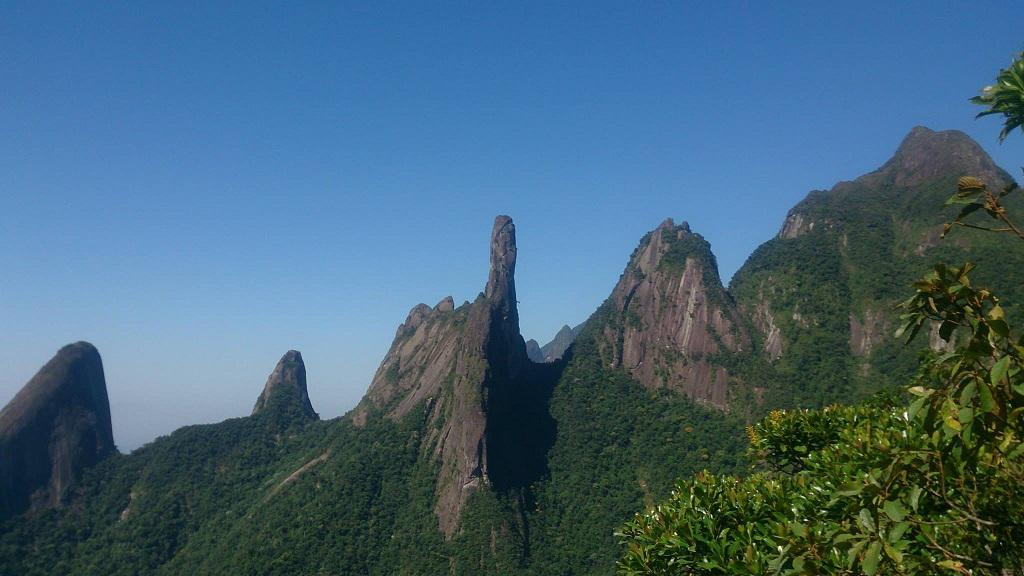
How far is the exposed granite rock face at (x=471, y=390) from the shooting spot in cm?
6250

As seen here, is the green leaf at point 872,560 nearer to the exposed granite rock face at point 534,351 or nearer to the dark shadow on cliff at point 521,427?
the dark shadow on cliff at point 521,427

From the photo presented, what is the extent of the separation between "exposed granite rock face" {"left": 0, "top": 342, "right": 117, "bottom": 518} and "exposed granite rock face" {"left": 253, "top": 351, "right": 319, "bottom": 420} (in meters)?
23.7

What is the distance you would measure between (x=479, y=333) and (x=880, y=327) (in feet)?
172

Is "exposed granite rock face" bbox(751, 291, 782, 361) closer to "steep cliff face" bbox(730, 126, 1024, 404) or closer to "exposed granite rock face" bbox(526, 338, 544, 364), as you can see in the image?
"steep cliff face" bbox(730, 126, 1024, 404)

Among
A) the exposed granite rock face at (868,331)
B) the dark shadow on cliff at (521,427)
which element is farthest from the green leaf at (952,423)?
the exposed granite rock face at (868,331)

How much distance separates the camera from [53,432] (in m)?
74.0

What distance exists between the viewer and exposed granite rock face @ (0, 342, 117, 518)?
68.2 m

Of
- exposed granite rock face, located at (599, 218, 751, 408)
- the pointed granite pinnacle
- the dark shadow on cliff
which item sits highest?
the pointed granite pinnacle

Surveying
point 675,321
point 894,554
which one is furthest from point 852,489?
point 675,321

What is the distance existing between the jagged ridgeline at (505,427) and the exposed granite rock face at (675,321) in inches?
12.3

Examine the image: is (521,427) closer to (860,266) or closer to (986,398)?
(860,266)

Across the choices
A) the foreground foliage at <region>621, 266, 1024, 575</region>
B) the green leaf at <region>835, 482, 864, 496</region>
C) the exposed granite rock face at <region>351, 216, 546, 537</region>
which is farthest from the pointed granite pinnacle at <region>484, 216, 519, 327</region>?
the green leaf at <region>835, 482, 864, 496</region>

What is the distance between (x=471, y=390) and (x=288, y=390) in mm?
50687

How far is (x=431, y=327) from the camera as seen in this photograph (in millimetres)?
90500
